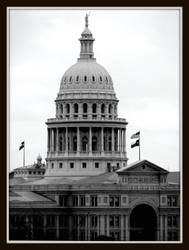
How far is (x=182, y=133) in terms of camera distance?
436ft

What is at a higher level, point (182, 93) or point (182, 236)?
point (182, 93)

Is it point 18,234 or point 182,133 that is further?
point 18,234

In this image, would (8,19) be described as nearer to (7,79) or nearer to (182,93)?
(7,79)

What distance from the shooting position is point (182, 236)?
444ft

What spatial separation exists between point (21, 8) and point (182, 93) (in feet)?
48.2

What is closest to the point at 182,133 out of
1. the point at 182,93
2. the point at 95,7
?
the point at 182,93

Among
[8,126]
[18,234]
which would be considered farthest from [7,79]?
[18,234]

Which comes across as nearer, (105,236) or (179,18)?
(179,18)

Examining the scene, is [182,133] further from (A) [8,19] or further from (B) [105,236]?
(B) [105,236]

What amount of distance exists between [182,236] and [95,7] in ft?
66.1

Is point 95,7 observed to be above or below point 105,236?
above

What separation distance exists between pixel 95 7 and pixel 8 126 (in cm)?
1220
